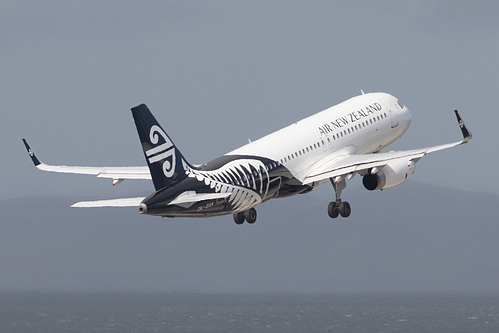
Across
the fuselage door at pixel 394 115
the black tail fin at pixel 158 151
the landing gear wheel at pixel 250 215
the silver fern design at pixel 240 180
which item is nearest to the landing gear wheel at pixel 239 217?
the landing gear wheel at pixel 250 215

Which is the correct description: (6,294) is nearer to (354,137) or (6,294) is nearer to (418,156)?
(354,137)

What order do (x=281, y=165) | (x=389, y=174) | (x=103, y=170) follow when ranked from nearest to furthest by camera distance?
(x=281, y=165)
(x=389, y=174)
(x=103, y=170)

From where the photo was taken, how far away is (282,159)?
7288 centimetres

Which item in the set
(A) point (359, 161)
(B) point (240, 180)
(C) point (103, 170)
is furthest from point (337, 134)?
(C) point (103, 170)

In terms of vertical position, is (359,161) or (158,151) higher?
(359,161)

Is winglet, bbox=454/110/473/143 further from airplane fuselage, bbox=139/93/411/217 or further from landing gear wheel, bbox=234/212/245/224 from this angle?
landing gear wheel, bbox=234/212/245/224

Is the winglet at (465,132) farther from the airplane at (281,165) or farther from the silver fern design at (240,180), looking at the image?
the silver fern design at (240,180)

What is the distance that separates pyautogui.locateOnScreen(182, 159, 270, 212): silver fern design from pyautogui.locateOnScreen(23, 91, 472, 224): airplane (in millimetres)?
57

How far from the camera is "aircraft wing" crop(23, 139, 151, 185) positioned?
7725cm

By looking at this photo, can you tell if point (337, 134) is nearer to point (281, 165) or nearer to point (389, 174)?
point (389, 174)

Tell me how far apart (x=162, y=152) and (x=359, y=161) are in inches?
574

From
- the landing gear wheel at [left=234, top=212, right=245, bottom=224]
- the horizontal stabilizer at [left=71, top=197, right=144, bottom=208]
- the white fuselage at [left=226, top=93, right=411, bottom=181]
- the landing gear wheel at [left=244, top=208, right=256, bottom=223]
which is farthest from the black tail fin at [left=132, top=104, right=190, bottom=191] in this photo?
the landing gear wheel at [left=234, top=212, right=245, bottom=224]

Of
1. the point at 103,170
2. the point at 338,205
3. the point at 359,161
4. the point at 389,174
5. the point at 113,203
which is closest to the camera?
the point at 113,203

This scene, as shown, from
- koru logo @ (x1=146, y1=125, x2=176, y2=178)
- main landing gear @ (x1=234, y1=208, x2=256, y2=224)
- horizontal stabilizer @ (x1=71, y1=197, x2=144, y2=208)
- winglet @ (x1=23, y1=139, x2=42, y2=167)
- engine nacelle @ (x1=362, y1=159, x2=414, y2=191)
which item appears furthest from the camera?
winglet @ (x1=23, y1=139, x2=42, y2=167)
